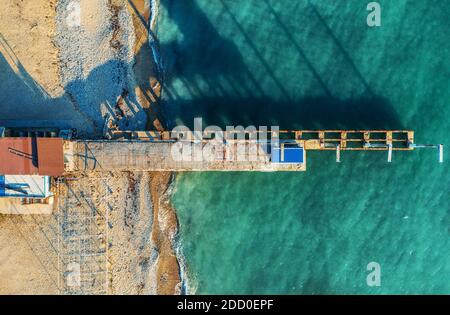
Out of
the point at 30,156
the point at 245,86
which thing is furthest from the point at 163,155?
the point at 30,156

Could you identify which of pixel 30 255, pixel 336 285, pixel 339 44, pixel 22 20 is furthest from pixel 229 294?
pixel 22 20

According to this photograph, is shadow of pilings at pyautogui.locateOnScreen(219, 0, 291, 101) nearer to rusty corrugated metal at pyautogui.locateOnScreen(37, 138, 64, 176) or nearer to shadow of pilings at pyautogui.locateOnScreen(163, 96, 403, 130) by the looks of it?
shadow of pilings at pyautogui.locateOnScreen(163, 96, 403, 130)

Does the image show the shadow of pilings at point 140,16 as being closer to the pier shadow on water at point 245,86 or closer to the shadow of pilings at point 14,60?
the pier shadow on water at point 245,86

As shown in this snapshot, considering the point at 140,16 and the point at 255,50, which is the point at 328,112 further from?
the point at 140,16

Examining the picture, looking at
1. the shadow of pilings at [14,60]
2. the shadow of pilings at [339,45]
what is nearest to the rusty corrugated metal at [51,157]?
the shadow of pilings at [14,60]

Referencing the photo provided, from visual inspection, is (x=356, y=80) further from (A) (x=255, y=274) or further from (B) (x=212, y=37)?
(A) (x=255, y=274)

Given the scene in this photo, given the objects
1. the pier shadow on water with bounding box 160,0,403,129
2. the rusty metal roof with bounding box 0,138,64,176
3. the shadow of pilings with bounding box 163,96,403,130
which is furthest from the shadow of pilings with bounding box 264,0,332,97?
the rusty metal roof with bounding box 0,138,64,176
